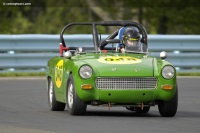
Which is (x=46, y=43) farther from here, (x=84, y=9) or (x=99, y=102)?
(x=84, y=9)

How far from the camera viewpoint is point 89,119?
12.1 metres

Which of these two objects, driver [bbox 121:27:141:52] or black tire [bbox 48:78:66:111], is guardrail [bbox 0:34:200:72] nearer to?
black tire [bbox 48:78:66:111]

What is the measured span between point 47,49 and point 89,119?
427 inches

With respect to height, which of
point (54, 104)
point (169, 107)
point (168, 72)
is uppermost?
point (168, 72)

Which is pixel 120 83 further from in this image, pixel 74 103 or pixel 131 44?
pixel 131 44

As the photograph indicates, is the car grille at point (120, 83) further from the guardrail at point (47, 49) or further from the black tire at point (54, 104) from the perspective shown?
the guardrail at point (47, 49)

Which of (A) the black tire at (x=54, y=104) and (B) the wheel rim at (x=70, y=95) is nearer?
(B) the wheel rim at (x=70, y=95)

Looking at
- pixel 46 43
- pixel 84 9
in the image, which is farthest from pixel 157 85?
pixel 84 9

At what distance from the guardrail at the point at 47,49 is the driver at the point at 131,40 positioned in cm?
861

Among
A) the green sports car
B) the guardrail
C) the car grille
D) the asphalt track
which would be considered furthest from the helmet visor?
the guardrail

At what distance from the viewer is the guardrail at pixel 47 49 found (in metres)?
22.6

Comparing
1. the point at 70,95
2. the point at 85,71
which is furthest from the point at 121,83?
the point at 70,95

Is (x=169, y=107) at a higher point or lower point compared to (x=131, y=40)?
lower

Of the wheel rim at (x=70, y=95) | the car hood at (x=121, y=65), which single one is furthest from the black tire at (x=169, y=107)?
the wheel rim at (x=70, y=95)
